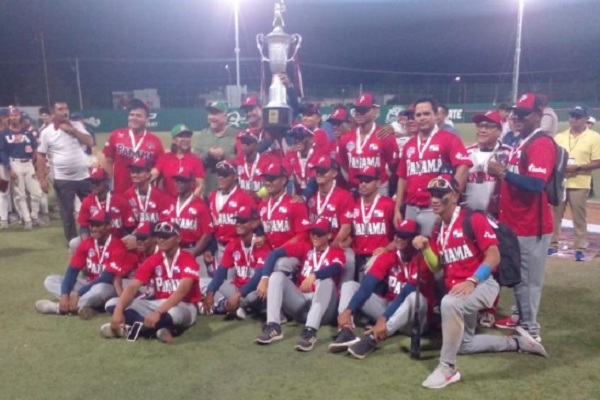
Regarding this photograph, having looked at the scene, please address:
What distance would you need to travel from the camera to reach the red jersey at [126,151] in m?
6.69

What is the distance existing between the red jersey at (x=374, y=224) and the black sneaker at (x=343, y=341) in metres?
0.93

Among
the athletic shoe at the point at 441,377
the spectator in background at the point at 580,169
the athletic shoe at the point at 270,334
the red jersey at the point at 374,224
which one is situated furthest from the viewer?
the spectator in background at the point at 580,169

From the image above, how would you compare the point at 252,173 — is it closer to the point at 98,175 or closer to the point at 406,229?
the point at 98,175

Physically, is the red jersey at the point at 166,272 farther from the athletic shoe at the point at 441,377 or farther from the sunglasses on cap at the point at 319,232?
the athletic shoe at the point at 441,377

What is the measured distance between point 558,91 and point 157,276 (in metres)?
39.9

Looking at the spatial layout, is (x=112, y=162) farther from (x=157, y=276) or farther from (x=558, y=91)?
(x=558, y=91)

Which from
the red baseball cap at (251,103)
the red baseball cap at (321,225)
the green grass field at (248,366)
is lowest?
the green grass field at (248,366)

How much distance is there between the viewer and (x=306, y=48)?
166 feet

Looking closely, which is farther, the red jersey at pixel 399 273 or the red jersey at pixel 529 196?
the red jersey at pixel 399 273

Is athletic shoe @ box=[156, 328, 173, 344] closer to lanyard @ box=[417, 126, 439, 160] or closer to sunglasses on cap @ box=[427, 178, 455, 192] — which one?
sunglasses on cap @ box=[427, 178, 455, 192]

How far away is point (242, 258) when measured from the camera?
19.0ft

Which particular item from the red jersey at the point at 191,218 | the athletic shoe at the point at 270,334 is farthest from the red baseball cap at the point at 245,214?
the athletic shoe at the point at 270,334

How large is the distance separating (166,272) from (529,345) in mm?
3136

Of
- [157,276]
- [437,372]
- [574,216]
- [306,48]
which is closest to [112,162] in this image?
[157,276]
